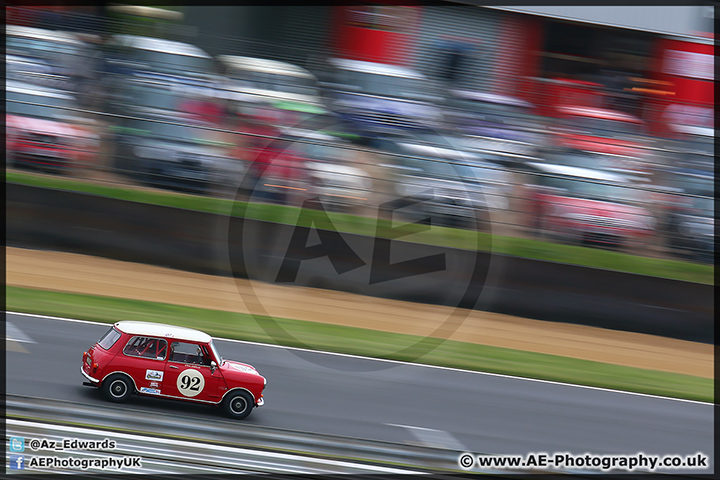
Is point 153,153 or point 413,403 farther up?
point 153,153

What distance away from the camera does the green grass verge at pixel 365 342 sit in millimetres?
7996

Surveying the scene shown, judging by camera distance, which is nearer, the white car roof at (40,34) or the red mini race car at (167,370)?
the red mini race car at (167,370)

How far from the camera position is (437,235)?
10281 millimetres

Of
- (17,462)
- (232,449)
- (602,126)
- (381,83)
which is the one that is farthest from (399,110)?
(17,462)

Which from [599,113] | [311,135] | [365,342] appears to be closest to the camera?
[365,342]

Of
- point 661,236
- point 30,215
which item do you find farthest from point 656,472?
point 30,215

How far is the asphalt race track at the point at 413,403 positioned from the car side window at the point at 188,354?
31cm

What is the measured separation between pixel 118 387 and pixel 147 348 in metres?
0.30

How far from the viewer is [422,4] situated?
1694cm

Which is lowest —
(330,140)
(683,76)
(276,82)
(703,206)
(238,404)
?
(238,404)

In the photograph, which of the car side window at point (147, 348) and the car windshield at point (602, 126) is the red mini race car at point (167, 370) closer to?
the car side window at point (147, 348)

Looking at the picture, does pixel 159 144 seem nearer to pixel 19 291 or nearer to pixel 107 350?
pixel 19 291

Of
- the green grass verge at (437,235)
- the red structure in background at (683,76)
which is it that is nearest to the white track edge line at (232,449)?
the green grass verge at (437,235)

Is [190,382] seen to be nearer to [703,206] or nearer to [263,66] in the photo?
[703,206]
